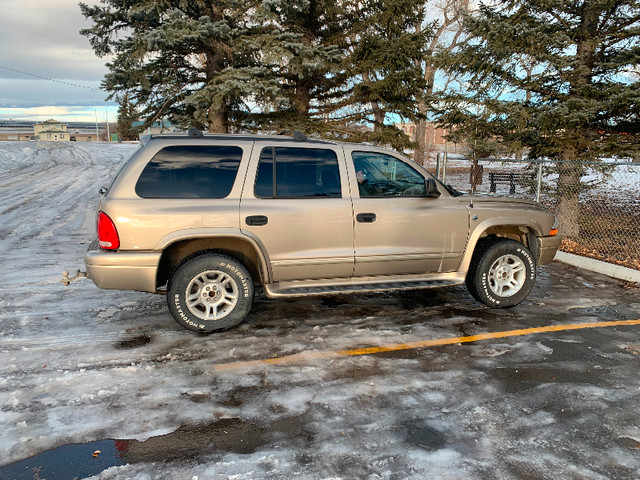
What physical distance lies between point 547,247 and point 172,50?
11.3 metres

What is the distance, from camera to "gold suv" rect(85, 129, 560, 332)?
435 centimetres

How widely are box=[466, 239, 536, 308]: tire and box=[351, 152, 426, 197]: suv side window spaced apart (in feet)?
3.56

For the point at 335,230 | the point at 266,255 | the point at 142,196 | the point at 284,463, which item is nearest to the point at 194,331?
the point at 266,255

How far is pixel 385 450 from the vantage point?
279cm

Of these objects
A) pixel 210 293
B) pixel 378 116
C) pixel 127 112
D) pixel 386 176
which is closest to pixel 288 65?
pixel 378 116

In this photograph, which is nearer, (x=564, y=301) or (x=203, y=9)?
(x=564, y=301)

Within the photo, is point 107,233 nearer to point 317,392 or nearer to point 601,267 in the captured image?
point 317,392

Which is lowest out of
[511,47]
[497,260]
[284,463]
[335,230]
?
[284,463]

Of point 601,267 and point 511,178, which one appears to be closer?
point 601,267

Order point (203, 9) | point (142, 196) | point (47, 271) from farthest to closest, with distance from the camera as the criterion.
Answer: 1. point (203, 9)
2. point (47, 271)
3. point (142, 196)

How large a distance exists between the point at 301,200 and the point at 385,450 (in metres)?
2.59

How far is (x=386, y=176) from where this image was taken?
5148mm

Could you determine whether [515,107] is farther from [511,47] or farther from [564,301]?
[564,301]

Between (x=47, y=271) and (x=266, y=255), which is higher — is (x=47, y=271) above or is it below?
below
